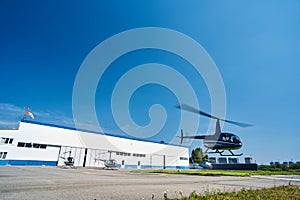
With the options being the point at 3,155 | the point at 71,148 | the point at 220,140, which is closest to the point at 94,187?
the point at 220,140

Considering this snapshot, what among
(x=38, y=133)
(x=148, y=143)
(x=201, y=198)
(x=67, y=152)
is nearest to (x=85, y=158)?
(x=67, y=152)

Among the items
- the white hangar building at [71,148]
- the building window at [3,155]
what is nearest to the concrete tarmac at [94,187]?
the white hangar building at [71,148]

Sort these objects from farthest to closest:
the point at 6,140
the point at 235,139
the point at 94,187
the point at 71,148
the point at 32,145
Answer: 1. the point at 71,148
2. the point at 32,145
3. the point at 6,140
4. the point at 235,139
5. the point at 94,187

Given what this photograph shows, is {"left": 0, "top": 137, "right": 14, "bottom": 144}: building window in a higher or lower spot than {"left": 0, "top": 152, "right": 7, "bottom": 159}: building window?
higher

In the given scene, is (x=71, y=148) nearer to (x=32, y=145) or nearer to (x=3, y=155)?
(x=32, y=145)

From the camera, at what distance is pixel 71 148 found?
28.0m

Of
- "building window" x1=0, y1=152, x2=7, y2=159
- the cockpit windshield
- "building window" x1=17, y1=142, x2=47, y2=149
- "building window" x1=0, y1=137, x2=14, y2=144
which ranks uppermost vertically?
the cockpit windshield

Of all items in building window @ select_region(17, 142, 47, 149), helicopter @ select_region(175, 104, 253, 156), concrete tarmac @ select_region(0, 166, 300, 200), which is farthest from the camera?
building window @ select_region(17, 142, 47, 149)

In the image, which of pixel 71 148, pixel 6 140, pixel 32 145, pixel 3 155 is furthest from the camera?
pixel 71 148

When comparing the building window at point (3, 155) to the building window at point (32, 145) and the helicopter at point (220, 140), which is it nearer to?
the building window at point (32, 145)

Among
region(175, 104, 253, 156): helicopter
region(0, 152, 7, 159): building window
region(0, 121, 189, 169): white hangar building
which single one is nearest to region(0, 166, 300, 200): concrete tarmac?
region(175, 104, 253, 156): helicopter

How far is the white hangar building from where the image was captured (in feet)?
73.9

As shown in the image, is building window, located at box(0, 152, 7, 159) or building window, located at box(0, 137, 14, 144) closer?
building window, located at box(0, 152, 7, 159)

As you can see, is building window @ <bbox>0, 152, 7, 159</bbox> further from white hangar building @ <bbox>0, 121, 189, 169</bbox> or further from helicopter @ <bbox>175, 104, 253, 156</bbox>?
helicopter @ <bbox>175, 104, 253, 156</bbox>
